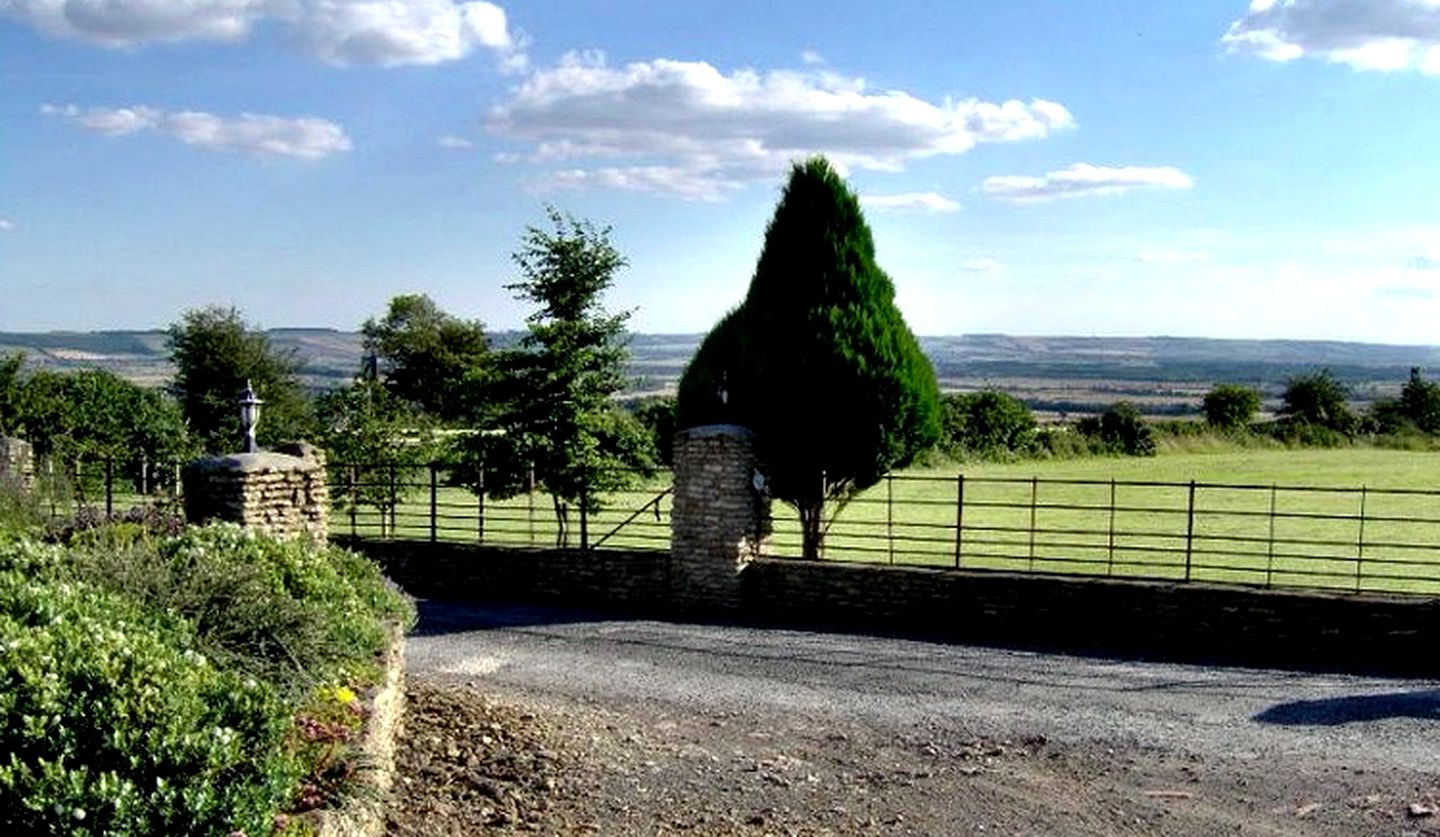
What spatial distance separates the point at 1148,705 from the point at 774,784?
393cm

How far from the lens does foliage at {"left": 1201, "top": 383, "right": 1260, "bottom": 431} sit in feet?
159

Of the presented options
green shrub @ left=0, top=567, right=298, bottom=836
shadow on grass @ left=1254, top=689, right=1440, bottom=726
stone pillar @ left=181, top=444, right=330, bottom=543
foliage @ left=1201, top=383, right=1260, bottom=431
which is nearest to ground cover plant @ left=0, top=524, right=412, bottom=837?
green shrub @ left=0, top=567, right=298, bottom=836

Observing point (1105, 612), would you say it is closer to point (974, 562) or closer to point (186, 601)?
point (974, 562)

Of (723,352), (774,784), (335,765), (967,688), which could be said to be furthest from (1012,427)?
(335,765)

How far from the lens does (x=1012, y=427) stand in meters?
40.2

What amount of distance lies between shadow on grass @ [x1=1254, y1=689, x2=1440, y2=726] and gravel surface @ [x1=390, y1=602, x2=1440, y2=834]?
0.03 meters

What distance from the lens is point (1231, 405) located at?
49.2m

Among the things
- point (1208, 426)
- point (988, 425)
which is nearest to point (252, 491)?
point (988, 425)

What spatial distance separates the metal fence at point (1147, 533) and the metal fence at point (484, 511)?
244cm

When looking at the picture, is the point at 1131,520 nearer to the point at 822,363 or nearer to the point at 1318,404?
the point at 822,363

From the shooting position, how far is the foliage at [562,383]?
17484 mm

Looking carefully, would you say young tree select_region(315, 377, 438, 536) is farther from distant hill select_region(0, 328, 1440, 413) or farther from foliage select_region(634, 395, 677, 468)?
distant hill select_region(0, 328, 1440, 413)

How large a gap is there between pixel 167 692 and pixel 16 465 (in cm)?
1420

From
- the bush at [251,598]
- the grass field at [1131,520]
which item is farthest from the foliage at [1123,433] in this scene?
the bush at [251,598]
